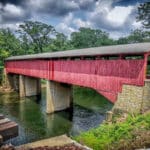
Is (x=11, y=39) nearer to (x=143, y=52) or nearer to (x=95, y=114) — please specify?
(x=95, y=114)

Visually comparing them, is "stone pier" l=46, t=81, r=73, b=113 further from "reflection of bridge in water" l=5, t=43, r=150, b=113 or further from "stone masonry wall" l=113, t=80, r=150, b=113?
"stone masonry wall" l=113, t=80, r=150, b=113

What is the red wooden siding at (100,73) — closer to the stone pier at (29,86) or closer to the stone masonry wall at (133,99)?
the stone masonry wall at (133,99)

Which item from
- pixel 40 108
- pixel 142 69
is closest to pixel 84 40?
pixel 40 108

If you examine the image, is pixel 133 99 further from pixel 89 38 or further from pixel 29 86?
pixel 89 38

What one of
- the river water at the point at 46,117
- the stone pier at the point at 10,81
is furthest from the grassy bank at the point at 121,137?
the stone pier at the point at 10,81

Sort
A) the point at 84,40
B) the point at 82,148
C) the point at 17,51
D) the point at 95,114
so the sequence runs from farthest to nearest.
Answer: the point at 84,40
the point at 17,51
the point at 95,114
the point at 82,148

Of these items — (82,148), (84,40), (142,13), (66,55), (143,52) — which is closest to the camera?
(82,148)

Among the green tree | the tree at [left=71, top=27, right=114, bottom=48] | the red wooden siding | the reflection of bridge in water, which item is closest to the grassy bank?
the reflection of bridge in water

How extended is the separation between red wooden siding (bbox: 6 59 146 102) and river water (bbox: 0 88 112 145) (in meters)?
3.79

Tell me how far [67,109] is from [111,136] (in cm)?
1550

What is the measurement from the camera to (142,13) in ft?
137

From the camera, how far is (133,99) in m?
14.8

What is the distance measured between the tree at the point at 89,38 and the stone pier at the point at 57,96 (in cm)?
5487

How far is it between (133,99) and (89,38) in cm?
8352
